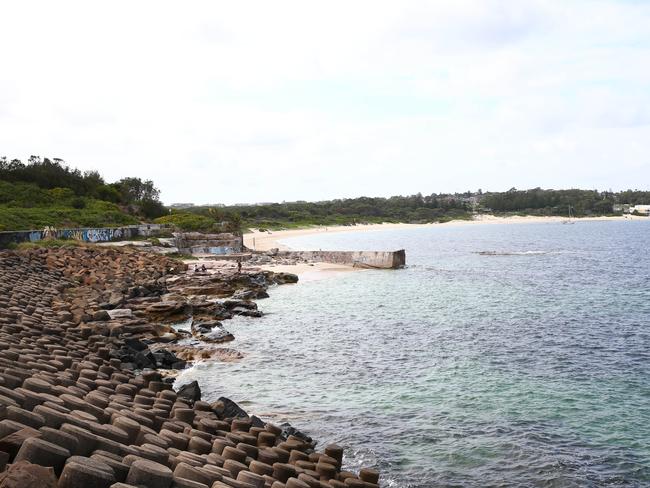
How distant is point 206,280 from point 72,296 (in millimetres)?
9744

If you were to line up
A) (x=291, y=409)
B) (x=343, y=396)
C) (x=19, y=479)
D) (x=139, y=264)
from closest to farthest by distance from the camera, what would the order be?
(x=19, y=479) < (x=291, y=409) < (x=343, y=396) < (x=139, y=264)

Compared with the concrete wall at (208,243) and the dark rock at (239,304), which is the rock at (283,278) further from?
the concrete wall at (208,243)

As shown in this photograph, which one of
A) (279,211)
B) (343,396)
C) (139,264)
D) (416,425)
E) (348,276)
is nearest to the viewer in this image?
(416,425)

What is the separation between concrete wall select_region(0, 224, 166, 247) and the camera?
140ft

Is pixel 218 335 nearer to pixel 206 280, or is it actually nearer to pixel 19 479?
pixel 206 280

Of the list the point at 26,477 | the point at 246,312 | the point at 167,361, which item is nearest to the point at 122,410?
the point at 26,477

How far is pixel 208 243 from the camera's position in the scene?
60.9 meters

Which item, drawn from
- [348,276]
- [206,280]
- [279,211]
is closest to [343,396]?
[206,280]

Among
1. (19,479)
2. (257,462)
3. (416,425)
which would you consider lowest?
(416,425)

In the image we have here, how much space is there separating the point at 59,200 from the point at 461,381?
190 ft

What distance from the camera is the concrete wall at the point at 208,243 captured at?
5824 centimetres

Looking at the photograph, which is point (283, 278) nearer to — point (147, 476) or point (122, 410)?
point (122, 410)

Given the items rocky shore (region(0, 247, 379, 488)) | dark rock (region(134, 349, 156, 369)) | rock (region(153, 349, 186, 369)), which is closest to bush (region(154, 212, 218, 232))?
rocky shore (region(0, 247, 379, 488))

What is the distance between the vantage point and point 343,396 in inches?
627
